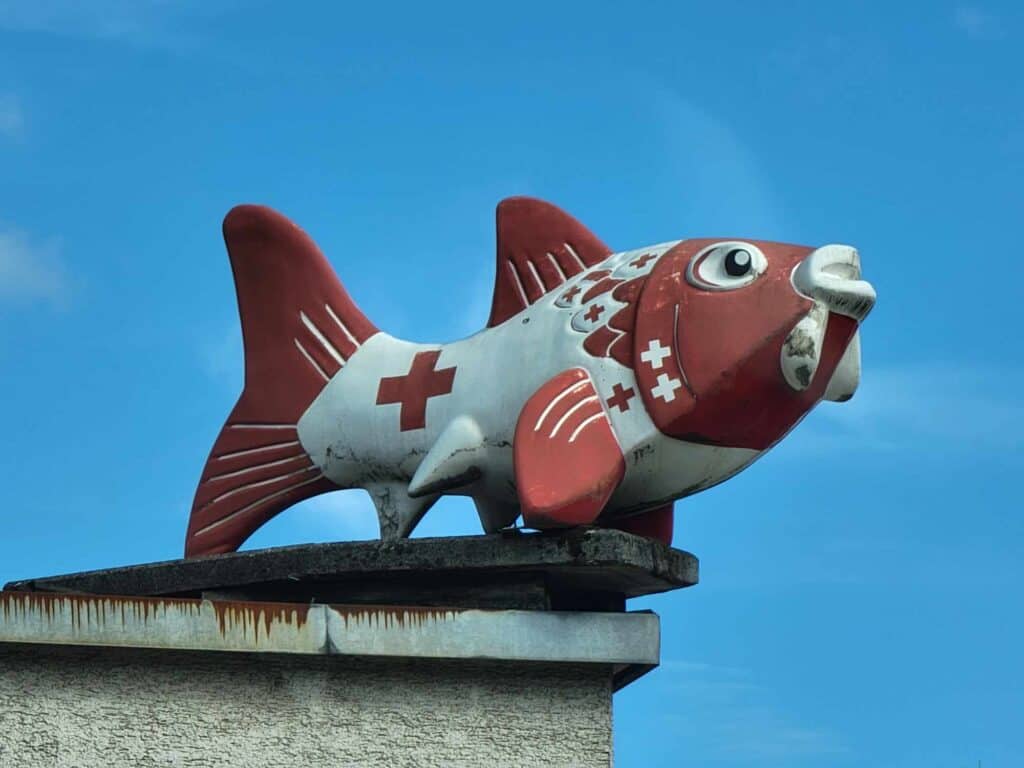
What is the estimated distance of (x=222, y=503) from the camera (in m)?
11.3

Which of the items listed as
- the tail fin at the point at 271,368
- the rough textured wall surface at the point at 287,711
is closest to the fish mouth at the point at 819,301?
the rough textured wall surface at the point at 287,711

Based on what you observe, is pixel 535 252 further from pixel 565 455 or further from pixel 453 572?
pixel 453 572

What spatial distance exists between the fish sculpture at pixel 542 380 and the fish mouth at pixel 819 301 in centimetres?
1

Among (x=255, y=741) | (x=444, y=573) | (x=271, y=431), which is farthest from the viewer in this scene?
(x=271, y=431)

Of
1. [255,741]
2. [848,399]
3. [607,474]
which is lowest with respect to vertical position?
[255,741]

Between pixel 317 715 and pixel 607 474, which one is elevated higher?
pixel 607 474

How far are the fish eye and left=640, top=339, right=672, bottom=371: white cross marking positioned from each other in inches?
16.1

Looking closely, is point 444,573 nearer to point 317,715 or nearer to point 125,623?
point 317,715

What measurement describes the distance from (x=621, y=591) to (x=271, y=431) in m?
2.57

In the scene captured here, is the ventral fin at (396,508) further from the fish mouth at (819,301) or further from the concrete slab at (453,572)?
the fish mouth at (819,301)

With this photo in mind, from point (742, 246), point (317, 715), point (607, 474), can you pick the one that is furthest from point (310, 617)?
point (742, 246)

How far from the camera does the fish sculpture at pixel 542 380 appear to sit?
32.0 feet

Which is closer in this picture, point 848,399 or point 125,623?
point 125,623

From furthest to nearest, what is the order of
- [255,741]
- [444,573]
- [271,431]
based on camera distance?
[271,431], [444,573], [255,741]
